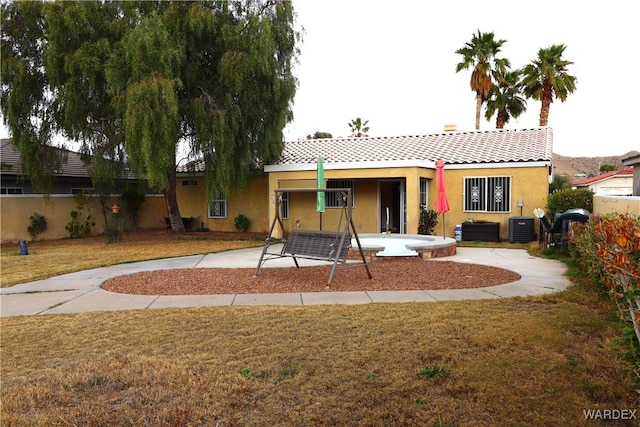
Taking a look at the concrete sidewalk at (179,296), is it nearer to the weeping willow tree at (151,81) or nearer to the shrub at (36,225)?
the weeping willow tree at (151,81)

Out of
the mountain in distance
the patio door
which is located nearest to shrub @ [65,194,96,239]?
the patio door

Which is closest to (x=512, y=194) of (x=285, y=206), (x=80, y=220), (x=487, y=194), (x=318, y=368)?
(x=487, y=194)

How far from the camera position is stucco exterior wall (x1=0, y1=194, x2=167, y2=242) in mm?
17562

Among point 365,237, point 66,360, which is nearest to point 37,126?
point 365,237

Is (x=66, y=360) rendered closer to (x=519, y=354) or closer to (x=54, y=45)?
(x=519, y=354)

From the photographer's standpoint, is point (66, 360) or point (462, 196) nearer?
point (66, 360)

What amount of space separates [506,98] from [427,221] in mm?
16565

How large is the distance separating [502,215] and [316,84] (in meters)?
8.69

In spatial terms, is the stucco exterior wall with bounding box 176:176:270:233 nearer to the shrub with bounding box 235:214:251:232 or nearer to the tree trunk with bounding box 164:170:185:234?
the shrub with bounding box 235:214:251:232

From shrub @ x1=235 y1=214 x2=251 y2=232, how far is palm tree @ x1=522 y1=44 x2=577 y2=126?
18317 mm

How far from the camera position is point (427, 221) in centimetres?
1670

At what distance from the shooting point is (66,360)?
4633 mm

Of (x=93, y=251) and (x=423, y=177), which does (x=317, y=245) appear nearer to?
(x=423, y=177)

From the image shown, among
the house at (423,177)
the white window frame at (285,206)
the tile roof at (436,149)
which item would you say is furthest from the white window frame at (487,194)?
the white window frame at (285,206)
